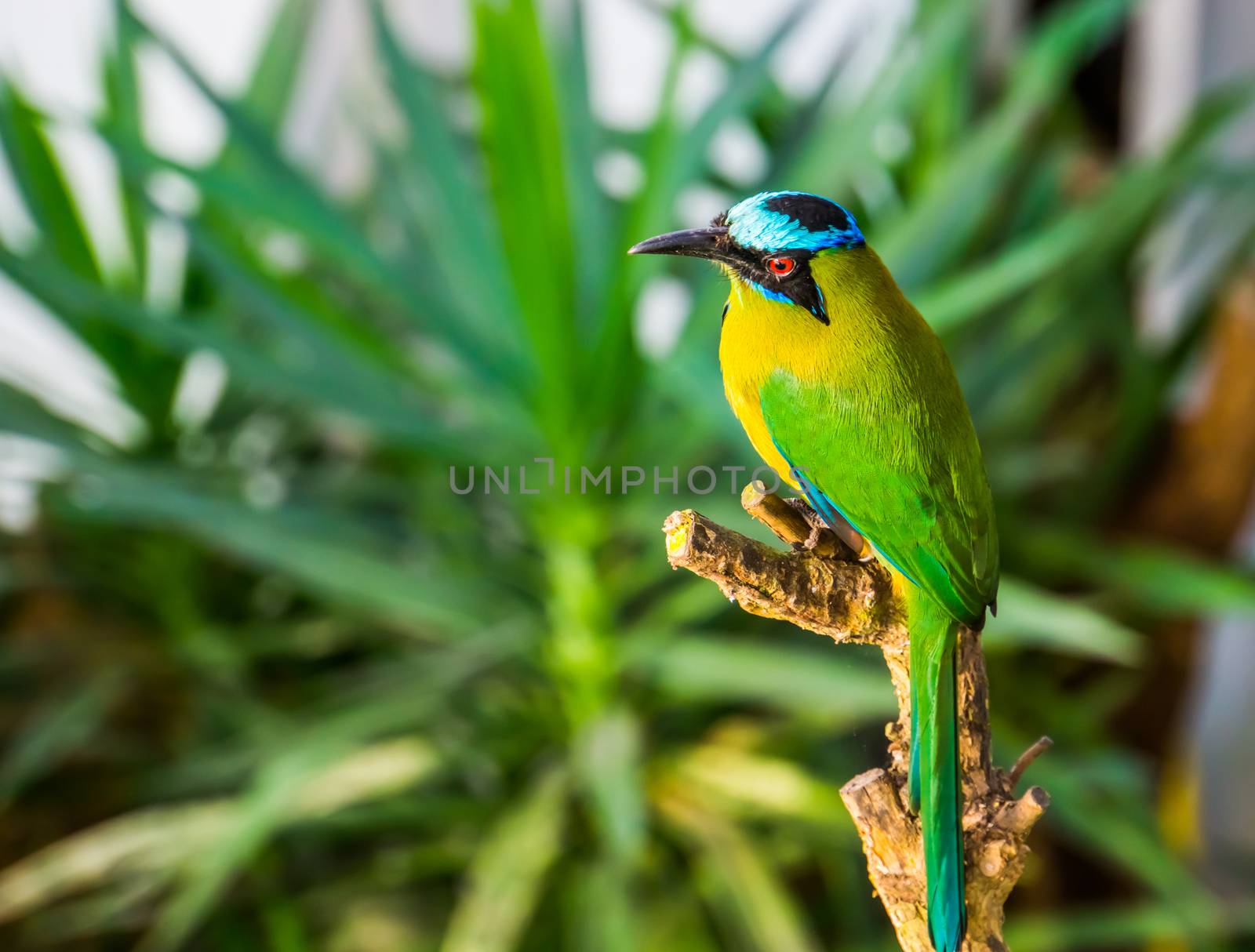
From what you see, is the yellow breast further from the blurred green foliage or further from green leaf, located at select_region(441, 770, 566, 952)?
green leaf, located at select_region(441, 770, 566, 952)

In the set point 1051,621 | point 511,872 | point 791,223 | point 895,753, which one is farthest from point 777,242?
point 511,872

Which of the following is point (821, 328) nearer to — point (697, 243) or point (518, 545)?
point (697, 243)

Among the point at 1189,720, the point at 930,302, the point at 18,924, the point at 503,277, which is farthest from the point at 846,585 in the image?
the point at 1189,720

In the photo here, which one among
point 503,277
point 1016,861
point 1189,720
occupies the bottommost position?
point 1016,861

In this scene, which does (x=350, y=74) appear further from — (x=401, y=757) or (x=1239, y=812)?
(x=1239, y=812)

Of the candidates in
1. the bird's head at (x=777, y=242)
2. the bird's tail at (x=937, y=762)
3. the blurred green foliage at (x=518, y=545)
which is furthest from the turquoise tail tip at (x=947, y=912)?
the blurred green foliage at (x=518, y=545)

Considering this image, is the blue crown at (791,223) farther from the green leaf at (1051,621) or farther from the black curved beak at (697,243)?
the green leaf at (1051,621)
